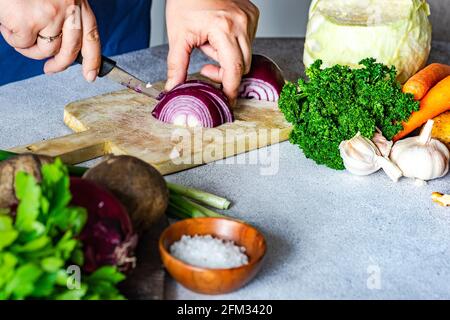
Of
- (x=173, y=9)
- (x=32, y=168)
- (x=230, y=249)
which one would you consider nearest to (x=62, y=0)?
(x=173, y=9)

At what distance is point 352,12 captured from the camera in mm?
2357

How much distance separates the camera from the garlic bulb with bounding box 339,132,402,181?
193cm

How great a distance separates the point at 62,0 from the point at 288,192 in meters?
0.88

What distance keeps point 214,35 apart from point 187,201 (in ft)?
2.57

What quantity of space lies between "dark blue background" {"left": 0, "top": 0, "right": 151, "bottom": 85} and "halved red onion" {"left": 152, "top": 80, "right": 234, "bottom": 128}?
93cm

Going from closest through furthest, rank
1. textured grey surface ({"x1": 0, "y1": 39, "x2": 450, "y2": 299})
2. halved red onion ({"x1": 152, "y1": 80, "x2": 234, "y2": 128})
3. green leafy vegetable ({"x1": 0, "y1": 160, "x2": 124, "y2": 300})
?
green leafy vegetable ({"x1": 0, "y1": 160, "x2": 124, "y2": 300}), textured grey surface ({"x1": 0, "y1": 39, "x2": 450, "y2": 299}), halved red onion ({"x1": 152, "y1": 80, "x2": 234, "y2": 128})

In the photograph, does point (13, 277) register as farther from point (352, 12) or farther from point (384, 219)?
point (352, 12)

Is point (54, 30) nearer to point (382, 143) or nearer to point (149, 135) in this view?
point (149, 135)

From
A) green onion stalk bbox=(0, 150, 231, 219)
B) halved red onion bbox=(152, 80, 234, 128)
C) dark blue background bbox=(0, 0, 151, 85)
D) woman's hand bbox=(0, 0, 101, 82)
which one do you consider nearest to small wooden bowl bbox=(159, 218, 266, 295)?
green onion stalk bbox=(0, 150, 231, 219)

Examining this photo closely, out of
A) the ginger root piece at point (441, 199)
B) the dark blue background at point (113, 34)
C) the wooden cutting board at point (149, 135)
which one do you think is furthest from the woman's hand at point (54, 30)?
the ginger root piece at point (441, 199)

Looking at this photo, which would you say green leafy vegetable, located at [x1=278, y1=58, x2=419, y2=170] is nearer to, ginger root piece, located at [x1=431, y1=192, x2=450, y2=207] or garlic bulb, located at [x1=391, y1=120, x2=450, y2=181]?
garlic bulb, located at [x1=391, y1=120, x2=450, y2=181]

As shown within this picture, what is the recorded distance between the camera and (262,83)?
→ 7.79 feet

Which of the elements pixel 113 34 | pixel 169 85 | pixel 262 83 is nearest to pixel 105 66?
pixel 169 85

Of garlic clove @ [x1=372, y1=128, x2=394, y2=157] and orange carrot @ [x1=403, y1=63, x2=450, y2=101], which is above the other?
orange carrot @ [x1=403, y1=63, x2=450, y2=101]
